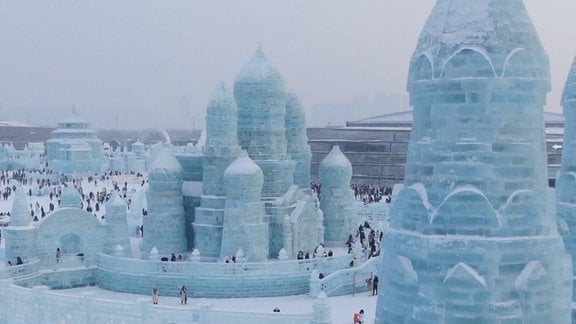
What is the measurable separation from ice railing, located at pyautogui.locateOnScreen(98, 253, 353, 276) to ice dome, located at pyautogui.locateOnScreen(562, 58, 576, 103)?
16.2 meters

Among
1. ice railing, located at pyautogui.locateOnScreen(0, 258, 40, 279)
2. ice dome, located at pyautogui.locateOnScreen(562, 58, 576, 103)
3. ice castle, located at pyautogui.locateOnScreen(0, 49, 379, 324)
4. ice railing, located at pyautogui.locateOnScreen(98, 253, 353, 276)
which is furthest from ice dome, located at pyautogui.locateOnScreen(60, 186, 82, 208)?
ice dome, located at pyautogui.locateOnScreen(562, 58, 576, 103)

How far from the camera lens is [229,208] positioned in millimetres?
28734

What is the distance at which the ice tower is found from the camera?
768 cm

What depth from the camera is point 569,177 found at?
496 inches

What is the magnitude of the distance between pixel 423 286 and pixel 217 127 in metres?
23.2

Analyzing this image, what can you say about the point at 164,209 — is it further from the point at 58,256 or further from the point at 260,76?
the point at 260,76

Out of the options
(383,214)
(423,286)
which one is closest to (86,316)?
(423,286)

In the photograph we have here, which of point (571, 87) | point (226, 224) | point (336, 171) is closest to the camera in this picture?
point (571, 87)

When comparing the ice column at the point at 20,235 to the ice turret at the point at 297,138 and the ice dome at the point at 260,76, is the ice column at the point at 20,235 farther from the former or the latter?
the ice turret at the point at 297,138

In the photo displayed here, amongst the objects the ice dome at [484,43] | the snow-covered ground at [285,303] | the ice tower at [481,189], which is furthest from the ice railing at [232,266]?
the ice dome at [484,43]

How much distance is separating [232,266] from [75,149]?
4880cm

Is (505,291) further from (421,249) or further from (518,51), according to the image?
(518,51)

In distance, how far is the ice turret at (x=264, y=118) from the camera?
3122 centimetres

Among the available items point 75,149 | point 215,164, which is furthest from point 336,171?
point 75,149
